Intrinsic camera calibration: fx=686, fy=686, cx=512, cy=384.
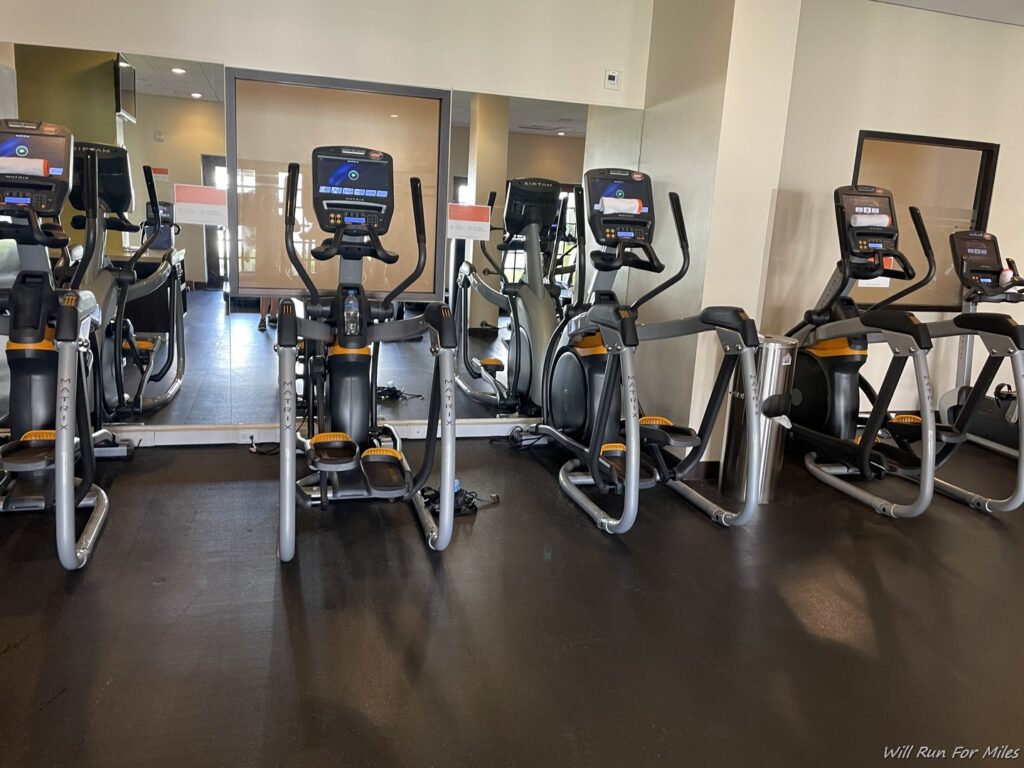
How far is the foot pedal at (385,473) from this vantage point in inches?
118

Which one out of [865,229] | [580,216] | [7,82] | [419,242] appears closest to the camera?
[419,242]

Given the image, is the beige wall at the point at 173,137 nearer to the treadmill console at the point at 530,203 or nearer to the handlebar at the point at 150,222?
the handlebar at the point at 150,222

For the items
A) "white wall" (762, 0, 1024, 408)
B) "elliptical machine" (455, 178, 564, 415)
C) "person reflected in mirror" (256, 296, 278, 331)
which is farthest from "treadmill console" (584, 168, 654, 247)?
"person reflected in mirror" (256, 296, 278, 331)

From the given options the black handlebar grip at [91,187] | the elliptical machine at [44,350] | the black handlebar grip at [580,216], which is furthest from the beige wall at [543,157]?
the elliptical machine at [44,350]

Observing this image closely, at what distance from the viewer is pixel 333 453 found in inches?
118

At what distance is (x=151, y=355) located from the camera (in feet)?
15.3

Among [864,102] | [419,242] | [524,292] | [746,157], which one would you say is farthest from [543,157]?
[864,102]

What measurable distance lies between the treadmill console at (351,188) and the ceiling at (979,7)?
397 centimetres

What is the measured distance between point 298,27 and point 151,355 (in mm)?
2329

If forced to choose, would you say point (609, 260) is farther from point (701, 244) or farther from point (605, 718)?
point (605, 718)

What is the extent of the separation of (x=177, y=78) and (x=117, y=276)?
3.87 ft

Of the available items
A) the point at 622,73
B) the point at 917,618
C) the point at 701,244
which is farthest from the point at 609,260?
the point at 917,618

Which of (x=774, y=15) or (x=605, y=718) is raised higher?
(x=774, y=15)

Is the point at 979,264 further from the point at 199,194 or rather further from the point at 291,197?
the point at 199,194
